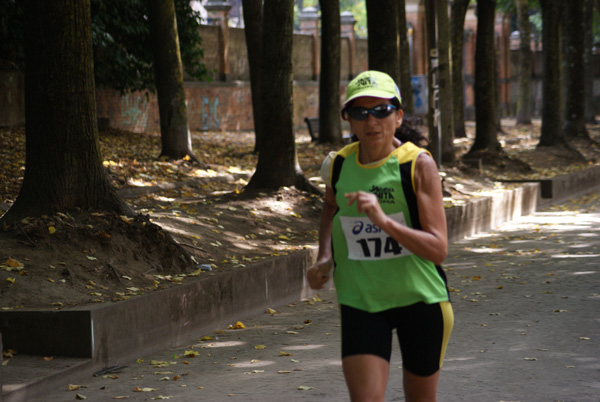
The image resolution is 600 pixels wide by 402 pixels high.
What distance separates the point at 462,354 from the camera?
22.9ft

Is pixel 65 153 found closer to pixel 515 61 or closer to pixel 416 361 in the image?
pixel 416 361

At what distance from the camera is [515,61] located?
60406 millimetres

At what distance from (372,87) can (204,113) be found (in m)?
31.2

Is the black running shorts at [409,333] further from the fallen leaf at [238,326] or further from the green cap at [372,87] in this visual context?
the fallen leaf at [238,326]

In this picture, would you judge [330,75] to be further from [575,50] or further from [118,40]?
[575,50]

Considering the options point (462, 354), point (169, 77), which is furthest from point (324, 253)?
point (169, 77)

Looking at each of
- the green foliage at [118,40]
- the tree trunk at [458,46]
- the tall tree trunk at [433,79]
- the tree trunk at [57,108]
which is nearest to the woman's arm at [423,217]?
the tree trunk at [57,108]

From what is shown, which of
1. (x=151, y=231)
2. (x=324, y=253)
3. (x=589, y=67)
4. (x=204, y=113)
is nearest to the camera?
(x=324, y=253)

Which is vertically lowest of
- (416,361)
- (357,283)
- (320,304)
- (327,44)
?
(320,304)

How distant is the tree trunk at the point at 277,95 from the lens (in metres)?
13.0

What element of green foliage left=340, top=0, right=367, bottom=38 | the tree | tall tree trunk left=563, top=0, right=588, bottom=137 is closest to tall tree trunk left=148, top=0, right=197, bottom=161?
the tree

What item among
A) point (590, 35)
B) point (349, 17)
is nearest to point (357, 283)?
point (590, 35)

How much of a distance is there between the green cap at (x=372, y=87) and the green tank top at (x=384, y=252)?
24 centimetres

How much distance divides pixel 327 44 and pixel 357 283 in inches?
820
